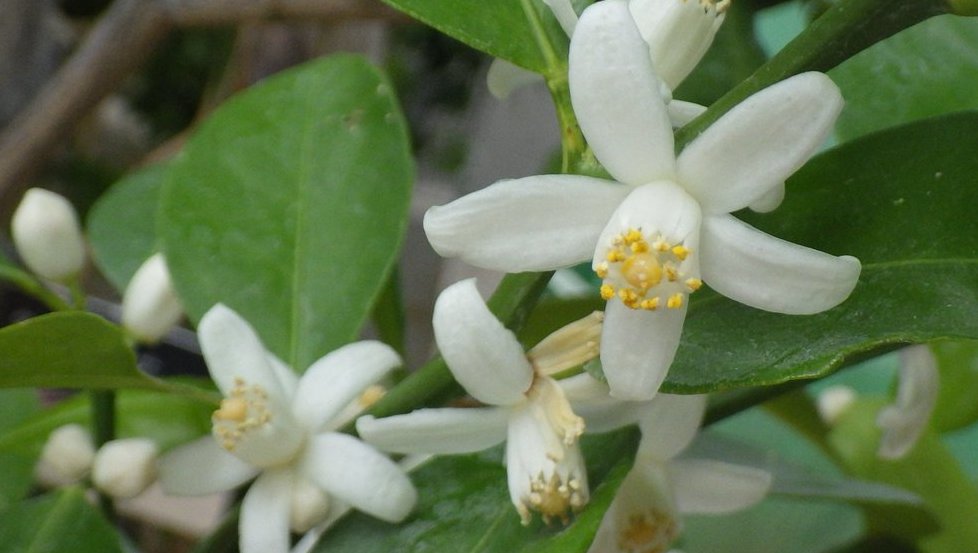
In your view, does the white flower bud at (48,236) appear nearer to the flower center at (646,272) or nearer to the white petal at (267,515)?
the white petal at (267,515)

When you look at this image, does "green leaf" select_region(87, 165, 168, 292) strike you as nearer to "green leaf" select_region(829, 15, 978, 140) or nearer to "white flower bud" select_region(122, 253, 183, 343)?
"white flower bud" select_region(122, 253, 183, 343)

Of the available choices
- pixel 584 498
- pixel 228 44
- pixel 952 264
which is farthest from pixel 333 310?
pixel 228 44

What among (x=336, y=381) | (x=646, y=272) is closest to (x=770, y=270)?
(x=646, y=272)

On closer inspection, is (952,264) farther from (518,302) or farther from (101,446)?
(101,446)

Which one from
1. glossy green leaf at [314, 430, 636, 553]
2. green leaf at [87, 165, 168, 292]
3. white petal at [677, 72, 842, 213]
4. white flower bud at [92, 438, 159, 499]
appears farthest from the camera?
green leaf at [87, 165, 168, 292]

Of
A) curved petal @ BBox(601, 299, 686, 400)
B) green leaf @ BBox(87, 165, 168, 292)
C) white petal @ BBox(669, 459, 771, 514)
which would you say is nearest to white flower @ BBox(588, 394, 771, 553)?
white petal @ BBox(669, 459, 771, 514)

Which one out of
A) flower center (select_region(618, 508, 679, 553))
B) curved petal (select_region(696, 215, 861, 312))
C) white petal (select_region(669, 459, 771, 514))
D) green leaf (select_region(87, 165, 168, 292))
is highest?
curved petal (select_region(696, 215, 861, 312))
